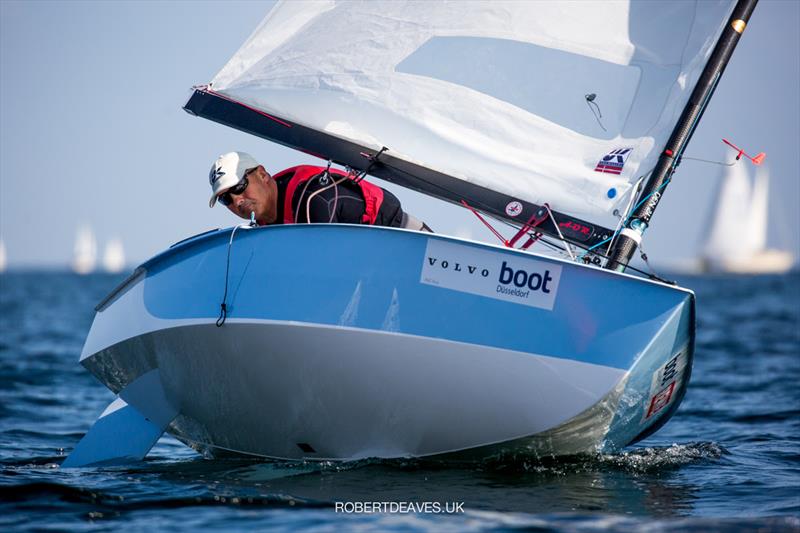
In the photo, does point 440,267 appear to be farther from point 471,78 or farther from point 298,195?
point 471,78

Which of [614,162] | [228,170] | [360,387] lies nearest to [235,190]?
[228,170]

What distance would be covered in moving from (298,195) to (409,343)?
103 cm

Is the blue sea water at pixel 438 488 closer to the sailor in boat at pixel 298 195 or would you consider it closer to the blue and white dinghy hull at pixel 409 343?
the blue and white dinghy hull at pixel 409 343

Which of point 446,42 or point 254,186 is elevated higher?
point 446,42

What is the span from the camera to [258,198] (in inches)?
200

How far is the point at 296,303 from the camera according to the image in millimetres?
→ 4621

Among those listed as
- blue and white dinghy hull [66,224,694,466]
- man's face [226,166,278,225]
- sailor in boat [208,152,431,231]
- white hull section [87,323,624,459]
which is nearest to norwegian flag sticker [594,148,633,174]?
blue and white dinghy hull [66,224,694,466]

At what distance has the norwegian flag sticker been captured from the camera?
506cm

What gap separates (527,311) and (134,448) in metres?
2.54

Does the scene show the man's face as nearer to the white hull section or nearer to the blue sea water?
the white hull section

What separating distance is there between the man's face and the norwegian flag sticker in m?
1.65

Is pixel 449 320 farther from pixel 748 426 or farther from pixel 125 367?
pixel 748 426

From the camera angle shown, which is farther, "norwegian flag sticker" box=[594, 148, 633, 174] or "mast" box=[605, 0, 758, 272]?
"norwegian flag sticker" box=[594, 148, 633, 174]

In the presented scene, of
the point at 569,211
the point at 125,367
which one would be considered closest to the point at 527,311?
the point at 569,211
